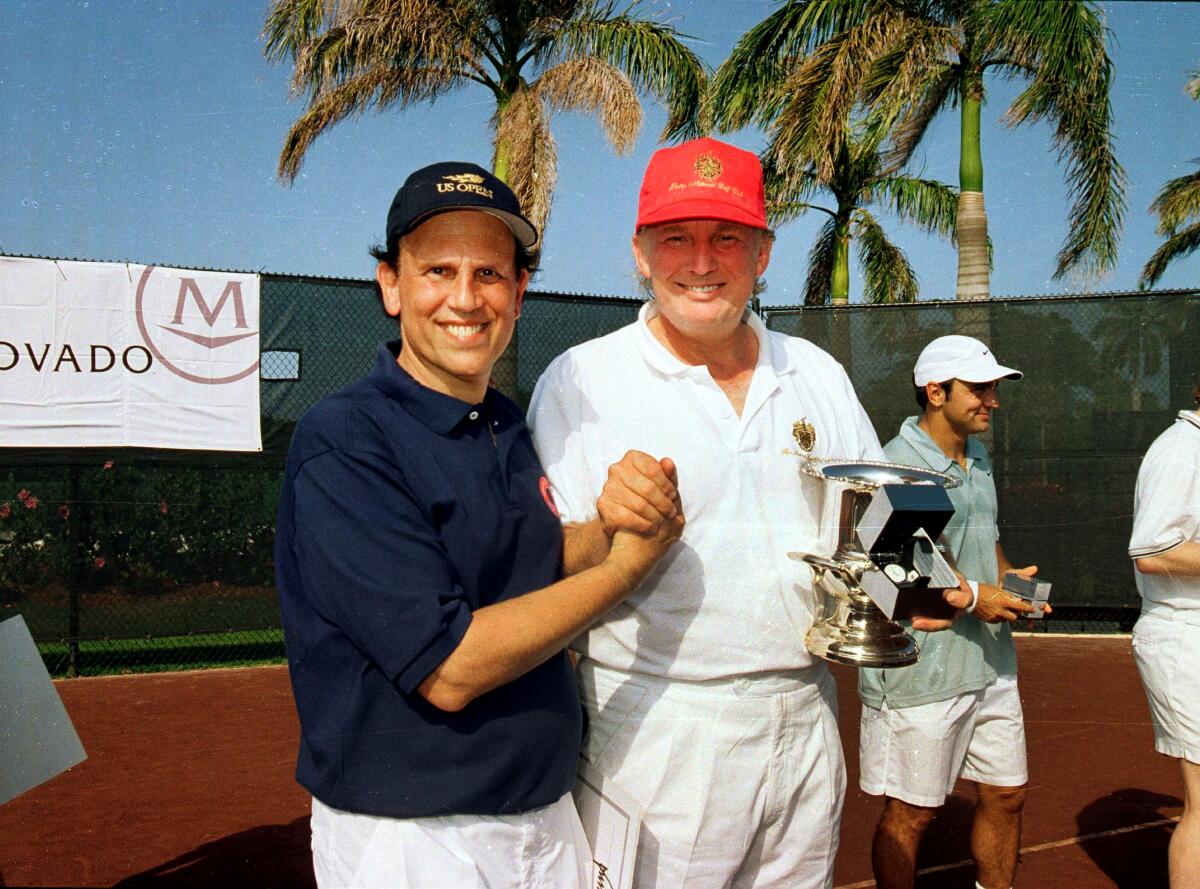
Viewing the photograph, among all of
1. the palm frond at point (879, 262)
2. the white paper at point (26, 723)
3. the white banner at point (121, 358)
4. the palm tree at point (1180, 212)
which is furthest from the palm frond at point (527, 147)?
the white banner at point (121, 358)

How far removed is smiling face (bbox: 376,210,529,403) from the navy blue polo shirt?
5 cm

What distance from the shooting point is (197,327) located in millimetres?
5660

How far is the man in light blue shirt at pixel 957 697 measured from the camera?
2666 mm

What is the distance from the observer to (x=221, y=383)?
5598 millimetres

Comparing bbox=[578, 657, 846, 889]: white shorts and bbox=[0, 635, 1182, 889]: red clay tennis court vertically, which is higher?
bbox=[578, 657, 846, 889]: white shorts

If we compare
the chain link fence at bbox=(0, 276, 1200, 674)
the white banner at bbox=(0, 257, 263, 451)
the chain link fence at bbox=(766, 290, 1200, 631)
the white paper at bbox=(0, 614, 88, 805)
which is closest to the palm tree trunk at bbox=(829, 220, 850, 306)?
the white paper at bbox=(0, 614, 88, 805)

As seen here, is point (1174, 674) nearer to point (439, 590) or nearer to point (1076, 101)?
point (1076, 101)

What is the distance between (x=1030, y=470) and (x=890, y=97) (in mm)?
5234

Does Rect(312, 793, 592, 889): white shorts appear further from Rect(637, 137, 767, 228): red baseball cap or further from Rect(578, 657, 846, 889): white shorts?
Rect(637, 137, 767, 228): red baseball cap

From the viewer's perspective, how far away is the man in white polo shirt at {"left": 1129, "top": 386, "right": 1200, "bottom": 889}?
2420mm

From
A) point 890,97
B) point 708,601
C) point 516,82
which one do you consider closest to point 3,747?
point 708,601

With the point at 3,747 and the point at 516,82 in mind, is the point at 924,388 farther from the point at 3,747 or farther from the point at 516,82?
the point at 3,747

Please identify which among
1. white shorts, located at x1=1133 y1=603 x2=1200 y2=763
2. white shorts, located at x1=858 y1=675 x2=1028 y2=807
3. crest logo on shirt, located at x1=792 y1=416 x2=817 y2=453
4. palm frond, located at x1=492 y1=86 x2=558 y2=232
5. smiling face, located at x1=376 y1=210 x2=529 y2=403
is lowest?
white shorts, located at x1=858 y1=675 x2=1028 y2=807

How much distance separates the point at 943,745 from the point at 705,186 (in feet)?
5.88
